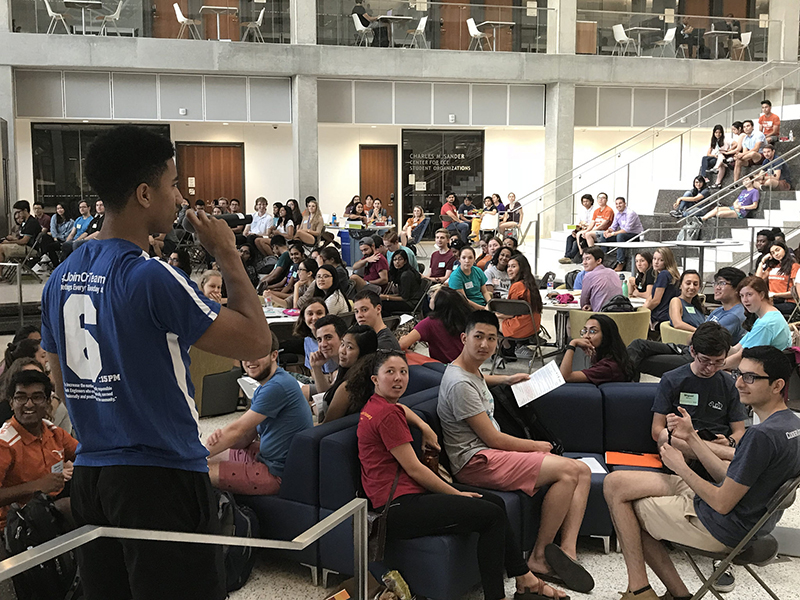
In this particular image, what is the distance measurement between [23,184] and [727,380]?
63.0 feet

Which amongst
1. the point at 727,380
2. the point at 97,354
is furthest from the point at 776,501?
the point at 97,354

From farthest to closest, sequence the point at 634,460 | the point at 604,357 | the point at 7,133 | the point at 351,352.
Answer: the point at 7,133 → the point at 604,357 → the point at 351,352 → the point at 634,460

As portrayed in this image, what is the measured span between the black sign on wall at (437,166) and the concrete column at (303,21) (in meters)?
4.97

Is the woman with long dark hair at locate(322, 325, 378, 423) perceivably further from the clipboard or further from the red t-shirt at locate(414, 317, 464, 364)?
the red t-shirt at locate(414, 317, 464, 364)

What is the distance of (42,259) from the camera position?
1487cm

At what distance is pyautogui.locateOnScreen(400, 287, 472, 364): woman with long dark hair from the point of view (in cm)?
682

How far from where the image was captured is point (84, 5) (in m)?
17.2

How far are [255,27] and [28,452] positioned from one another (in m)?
16.1

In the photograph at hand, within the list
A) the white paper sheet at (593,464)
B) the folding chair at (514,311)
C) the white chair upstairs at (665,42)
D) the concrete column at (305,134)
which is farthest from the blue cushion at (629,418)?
the white chair upstairs at (665,42)

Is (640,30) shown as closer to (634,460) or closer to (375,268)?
(375,268)

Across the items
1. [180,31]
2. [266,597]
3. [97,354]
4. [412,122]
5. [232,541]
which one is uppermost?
[180,31]

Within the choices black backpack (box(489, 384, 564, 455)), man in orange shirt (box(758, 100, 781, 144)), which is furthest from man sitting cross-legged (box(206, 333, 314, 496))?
man in orange shirt (box(758, 100, 781, 144))

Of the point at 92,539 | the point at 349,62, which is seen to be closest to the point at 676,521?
the point at 92,539

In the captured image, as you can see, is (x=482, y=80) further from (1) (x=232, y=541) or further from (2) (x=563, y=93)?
(1) (x=232, y=541)
